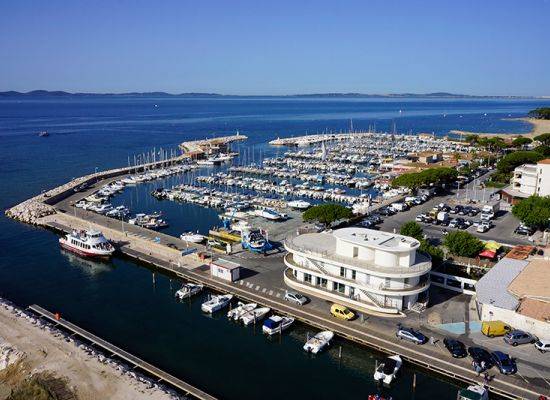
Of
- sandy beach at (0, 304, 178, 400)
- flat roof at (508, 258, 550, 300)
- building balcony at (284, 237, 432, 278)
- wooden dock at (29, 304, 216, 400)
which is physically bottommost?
wooden dock at (29, 304, 216, 400)

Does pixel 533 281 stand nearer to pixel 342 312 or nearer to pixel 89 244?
pixel 342 312

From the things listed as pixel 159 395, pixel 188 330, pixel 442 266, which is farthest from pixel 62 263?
pixel 442 266

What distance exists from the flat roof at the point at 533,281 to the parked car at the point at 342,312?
11.0m

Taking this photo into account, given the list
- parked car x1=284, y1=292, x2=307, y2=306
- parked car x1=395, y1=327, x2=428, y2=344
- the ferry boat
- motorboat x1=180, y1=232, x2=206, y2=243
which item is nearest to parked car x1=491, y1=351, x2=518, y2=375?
parked car x1=395, y1=327, x2=428, y2=344

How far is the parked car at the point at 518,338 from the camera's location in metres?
27.0

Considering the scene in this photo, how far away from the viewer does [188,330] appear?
32281 millimetres

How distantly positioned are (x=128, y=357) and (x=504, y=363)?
71.2 ft

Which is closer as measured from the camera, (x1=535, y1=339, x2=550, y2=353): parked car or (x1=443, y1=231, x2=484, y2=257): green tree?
(x1=535, y1=339, x2=550, y2=353): parked car

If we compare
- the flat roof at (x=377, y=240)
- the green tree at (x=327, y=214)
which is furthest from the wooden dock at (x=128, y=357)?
the green tree at (x=327, y=214)

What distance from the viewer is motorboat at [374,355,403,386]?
1006 inches

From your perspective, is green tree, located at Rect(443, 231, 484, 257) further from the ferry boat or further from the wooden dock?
the ferry boat

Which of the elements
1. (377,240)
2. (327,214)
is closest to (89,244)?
(327,214)

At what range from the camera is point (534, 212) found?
4681cm

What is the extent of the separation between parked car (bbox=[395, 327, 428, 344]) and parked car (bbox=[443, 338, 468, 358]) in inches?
51.2
